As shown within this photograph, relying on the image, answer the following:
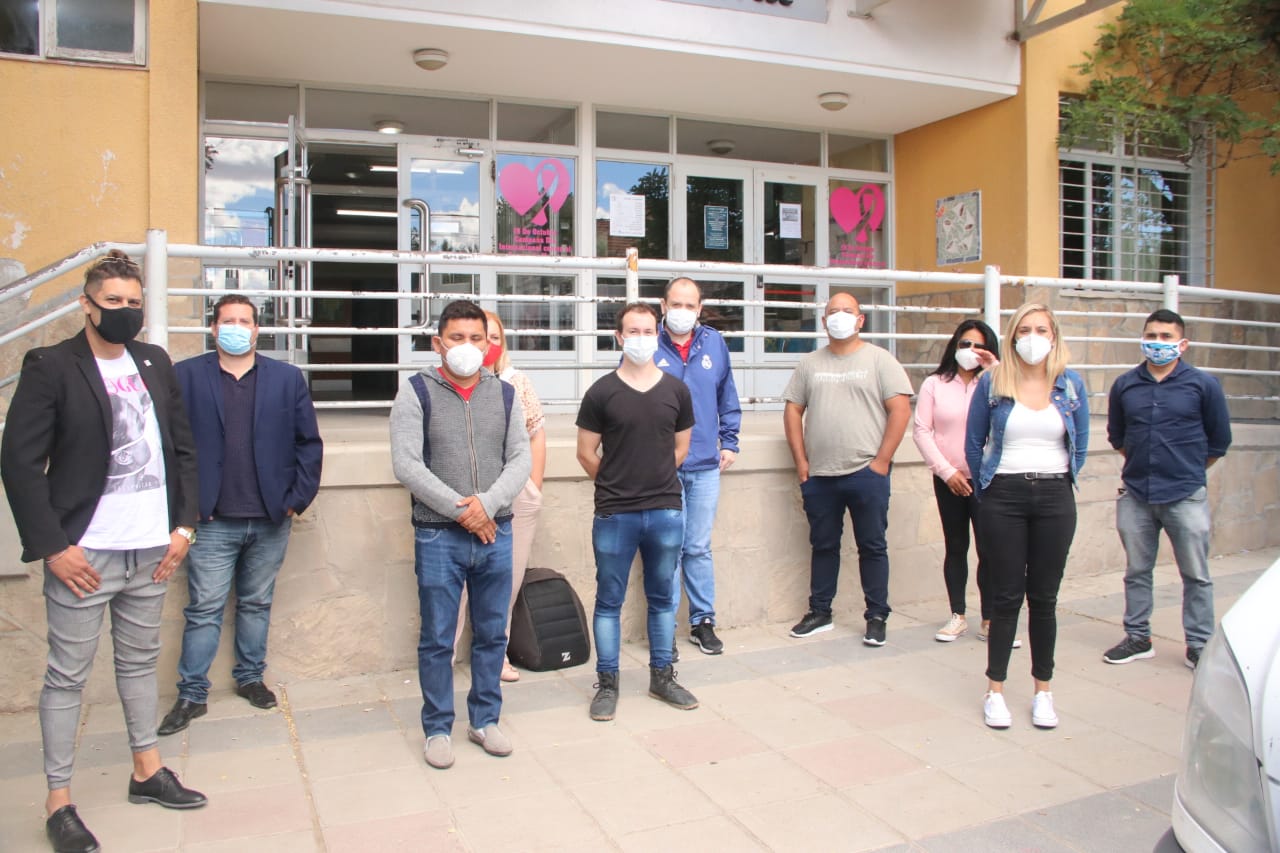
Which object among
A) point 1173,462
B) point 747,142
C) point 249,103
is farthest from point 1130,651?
point 249,103

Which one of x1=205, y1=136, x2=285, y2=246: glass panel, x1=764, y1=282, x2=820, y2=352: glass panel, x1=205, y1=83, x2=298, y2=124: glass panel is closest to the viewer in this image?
x1=205, y1=136, x2=285, y2=246: glass panel

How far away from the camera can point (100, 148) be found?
24.6 feet

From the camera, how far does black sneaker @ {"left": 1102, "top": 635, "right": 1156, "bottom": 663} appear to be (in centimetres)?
568

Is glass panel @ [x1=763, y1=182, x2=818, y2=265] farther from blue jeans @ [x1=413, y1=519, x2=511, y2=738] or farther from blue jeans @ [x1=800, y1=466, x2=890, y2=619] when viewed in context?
blue jeans @ [x1=413, y1=519, x2=511, y2=738]

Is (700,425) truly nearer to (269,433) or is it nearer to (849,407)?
(849,407)

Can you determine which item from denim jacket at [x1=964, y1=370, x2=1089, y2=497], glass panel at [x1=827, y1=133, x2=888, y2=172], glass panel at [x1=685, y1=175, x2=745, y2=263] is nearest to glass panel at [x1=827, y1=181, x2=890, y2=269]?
glass panel at [x1=827, y1=133, x2=888, y2=172]

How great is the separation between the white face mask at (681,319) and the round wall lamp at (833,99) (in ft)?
20.5

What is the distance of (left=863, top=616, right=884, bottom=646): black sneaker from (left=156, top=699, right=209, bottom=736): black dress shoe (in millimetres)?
3528

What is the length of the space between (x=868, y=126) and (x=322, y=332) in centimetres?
848

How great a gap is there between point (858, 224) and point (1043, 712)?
860 cm

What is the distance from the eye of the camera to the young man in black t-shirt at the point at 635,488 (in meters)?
4.74

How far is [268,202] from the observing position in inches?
379

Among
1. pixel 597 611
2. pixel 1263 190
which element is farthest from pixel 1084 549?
pixel 1263 190

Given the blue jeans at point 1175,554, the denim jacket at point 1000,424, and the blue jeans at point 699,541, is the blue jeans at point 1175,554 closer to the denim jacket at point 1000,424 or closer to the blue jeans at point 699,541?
the denim jacket at point 1000,424
